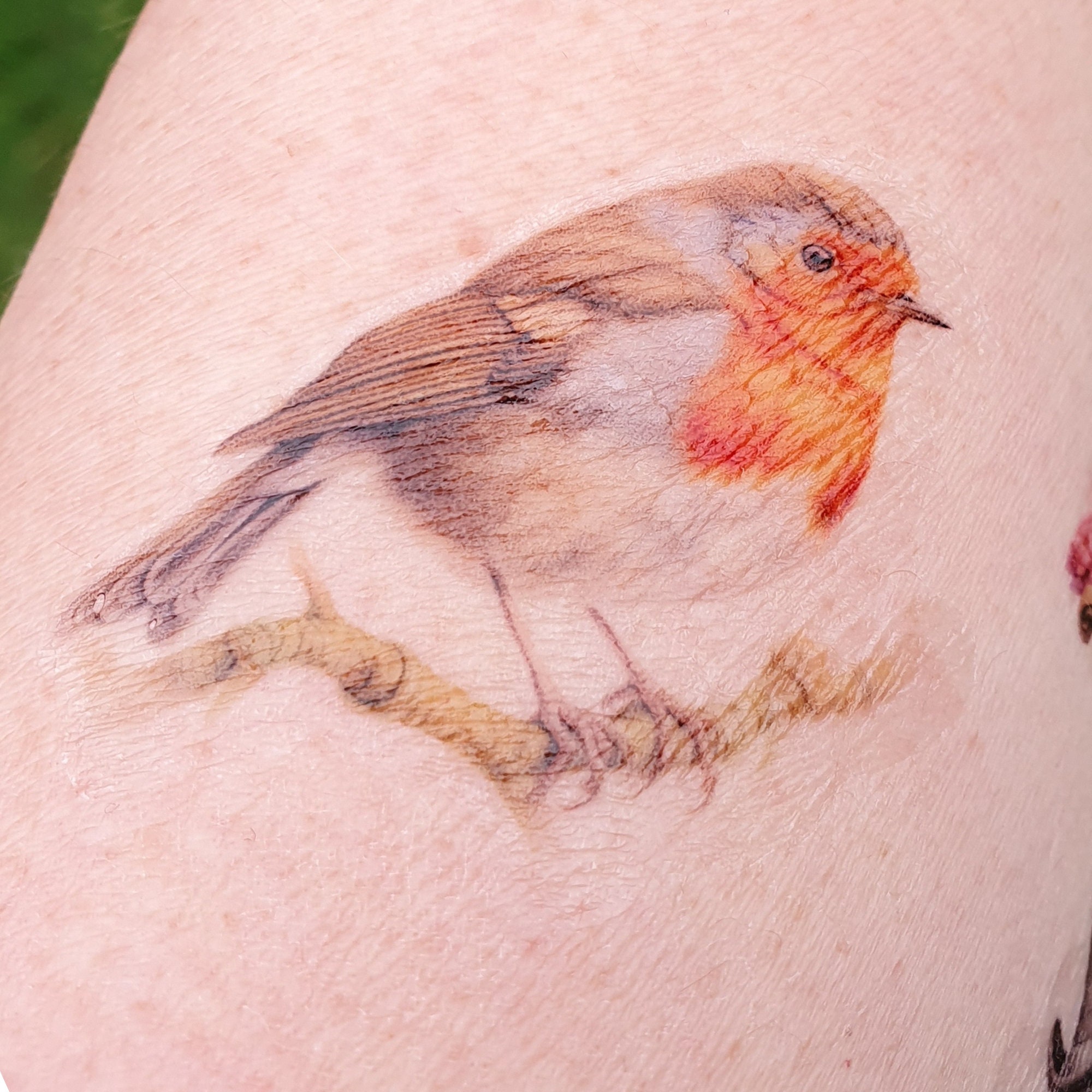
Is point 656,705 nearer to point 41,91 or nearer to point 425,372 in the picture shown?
point 425,372

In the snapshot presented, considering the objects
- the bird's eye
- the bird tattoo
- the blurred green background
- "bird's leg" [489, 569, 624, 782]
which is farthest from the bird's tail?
the blurred green background

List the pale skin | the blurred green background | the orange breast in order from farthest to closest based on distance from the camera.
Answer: the blurred green background, the orange breast, the pale skin

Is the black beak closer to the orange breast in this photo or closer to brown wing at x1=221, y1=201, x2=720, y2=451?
the orange breast

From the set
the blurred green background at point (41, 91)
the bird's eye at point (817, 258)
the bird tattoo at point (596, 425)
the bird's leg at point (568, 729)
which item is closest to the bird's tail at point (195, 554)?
the bird tattoo at point (596, 425)

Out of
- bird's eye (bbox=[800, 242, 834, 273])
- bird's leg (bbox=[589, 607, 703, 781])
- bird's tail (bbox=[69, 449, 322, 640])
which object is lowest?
bird's leg (bbox=[589, 607, 703, 781])

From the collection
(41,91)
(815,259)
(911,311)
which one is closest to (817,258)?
(815,259)

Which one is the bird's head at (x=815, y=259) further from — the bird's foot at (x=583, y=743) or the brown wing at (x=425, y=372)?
the bird's foot at (x=583, y=743)
